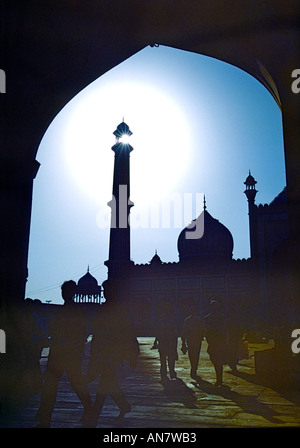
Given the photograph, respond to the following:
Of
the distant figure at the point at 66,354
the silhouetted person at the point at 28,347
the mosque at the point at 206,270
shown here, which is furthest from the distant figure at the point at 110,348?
the mosque at the point at 206,270

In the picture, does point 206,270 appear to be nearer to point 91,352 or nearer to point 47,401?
point 91,352

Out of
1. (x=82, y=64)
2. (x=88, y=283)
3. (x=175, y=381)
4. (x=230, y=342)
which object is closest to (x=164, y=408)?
(x=175, y=381)

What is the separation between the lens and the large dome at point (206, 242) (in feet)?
93.1

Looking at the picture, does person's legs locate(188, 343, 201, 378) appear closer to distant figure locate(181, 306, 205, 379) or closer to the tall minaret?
distant figure locate(181, 306, 205, 379)

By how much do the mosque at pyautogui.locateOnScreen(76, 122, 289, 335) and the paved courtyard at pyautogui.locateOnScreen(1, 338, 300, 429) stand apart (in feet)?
56.2

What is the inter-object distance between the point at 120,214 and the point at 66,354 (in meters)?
22.6

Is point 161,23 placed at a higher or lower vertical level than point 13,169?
higher

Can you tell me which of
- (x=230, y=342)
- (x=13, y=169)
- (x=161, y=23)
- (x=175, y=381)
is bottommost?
(x=175, y=381)

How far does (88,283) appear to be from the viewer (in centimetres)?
4209

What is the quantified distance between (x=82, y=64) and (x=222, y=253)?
23352 millimetres

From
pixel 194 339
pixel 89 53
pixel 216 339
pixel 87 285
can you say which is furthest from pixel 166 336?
pixel 87 285

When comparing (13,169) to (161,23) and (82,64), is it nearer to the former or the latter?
(82,64)

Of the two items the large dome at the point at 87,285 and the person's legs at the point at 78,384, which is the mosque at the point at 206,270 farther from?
the person's legs at the point at 78,384

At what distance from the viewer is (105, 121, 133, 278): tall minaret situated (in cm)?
2544
